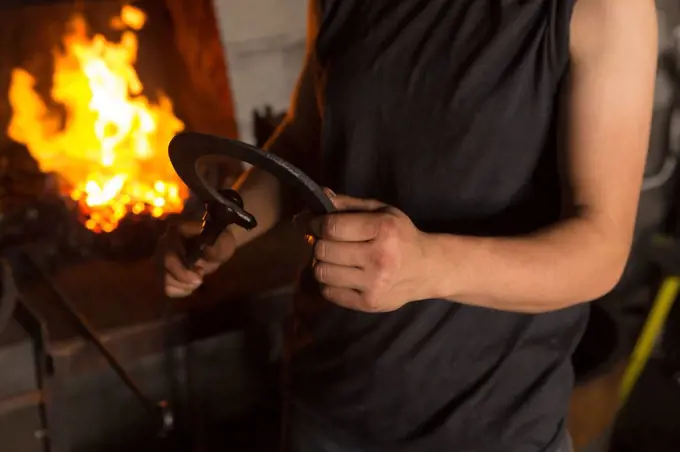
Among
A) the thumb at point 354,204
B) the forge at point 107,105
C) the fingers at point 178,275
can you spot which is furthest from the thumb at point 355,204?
the forge at point 107,105

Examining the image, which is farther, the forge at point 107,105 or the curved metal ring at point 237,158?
the forge at point 107,105

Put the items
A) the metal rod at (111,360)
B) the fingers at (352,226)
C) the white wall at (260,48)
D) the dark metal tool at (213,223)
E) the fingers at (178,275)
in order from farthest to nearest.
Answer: the white wall at (260,48), the metal rod at (111,360), the fingers at (178,275), the dark metal tool at (213,223), the fingers at (352,226)

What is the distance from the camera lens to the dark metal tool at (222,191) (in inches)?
21.5

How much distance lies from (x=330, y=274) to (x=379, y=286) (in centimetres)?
4

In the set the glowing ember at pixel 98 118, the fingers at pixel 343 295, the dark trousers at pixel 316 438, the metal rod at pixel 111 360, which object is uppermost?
the fingers at pixel 343 295

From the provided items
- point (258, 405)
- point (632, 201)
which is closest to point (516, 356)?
point (632, 201)

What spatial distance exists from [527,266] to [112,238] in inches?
36.6

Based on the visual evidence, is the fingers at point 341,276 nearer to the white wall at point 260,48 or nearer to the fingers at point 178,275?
the fingers at point 178,275

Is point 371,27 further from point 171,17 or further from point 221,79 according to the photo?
point 171,17

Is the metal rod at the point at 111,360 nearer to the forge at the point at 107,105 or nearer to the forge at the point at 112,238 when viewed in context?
the forge at the point at 112,238

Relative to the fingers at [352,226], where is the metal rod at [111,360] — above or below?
below

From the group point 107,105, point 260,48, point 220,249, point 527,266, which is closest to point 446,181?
point 527,266

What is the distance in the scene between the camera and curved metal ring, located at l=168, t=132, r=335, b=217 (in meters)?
0.54

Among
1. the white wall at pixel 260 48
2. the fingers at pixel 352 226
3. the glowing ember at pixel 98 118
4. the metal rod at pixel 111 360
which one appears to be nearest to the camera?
the fingers at pixel 352 226
